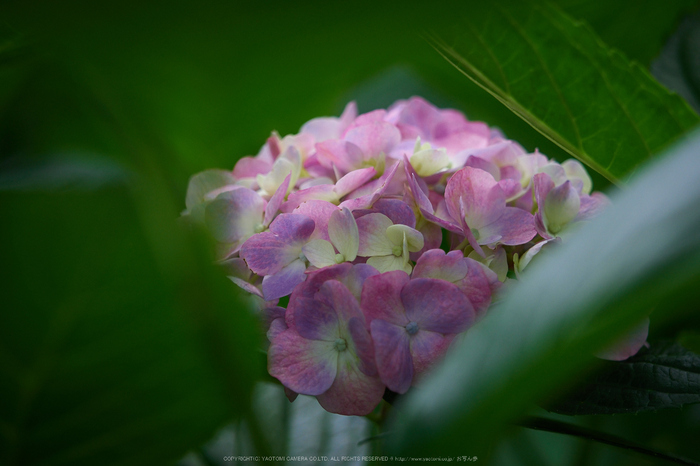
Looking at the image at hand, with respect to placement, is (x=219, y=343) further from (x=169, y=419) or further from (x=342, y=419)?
(x=342, y=419)

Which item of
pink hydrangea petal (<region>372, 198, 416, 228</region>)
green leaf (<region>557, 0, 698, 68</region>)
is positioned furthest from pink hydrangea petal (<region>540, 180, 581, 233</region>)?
green leaf (<region>557, 0, 698, 68</region>)

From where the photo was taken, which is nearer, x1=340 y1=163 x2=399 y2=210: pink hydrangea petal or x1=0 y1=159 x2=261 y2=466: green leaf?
x1=0 y1=159 x2=261 y2=466: green leaf

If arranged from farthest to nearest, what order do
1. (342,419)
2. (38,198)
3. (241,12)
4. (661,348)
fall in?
(342,419) < (661,348) < (38,198) < (241,12)

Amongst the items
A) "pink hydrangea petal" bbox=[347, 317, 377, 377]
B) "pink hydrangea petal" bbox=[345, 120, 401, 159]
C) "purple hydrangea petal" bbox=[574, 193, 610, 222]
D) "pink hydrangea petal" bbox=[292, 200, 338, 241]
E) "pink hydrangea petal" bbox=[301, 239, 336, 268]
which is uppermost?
"purple hydrangea petal" bbox=[574, 193, 610, 222]

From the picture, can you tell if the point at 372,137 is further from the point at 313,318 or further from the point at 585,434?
the point at 585,434

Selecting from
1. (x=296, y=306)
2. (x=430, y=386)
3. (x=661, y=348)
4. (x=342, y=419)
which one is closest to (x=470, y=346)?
(x=430, y=386)

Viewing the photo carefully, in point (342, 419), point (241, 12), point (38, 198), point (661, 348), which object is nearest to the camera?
point (241, 12)

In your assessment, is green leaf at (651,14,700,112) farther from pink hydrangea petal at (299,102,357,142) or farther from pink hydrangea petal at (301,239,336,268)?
pink hydrangea petal at (301,239,336,268)
